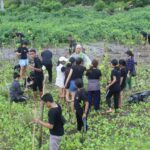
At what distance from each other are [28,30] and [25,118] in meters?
14.6

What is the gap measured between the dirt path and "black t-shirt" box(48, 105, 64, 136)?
11.6 meters

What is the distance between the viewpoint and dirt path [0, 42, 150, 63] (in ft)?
69.7

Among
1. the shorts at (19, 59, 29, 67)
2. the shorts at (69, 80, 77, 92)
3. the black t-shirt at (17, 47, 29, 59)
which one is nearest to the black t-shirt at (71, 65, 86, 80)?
the shorts at (69, 80, 77, 92)

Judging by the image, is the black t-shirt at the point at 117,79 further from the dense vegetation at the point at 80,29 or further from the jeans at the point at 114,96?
the dense vegetation at the point at 80,29

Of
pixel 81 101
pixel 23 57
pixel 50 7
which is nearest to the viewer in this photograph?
pixel 81 101

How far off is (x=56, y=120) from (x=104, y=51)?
13.3 m

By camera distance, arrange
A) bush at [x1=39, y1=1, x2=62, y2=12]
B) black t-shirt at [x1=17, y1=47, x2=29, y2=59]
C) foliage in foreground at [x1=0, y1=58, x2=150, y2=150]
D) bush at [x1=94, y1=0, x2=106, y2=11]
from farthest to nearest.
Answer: bush at [x1=94, y1=0, x2=106, y2=11] → bush at [x1=39, y1=1, x2=62, y2=12] → black t-shirt at [x1=17, y1=47, x2=29, y2=59] → foliage in foreground at [x1=0, y1=58, x2=150, y2=150]

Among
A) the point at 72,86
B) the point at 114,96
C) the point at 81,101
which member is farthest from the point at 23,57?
the point at 81,101

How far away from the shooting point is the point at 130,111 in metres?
13.2

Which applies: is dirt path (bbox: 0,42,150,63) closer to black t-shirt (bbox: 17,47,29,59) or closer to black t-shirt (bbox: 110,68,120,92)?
black t-shirt (bbox: 17,47,29,59)

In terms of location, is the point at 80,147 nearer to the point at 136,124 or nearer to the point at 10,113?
the point at 136,124

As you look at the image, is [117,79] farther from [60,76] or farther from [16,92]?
[16,92]

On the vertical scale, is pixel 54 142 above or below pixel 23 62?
below

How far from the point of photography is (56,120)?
911 cm
